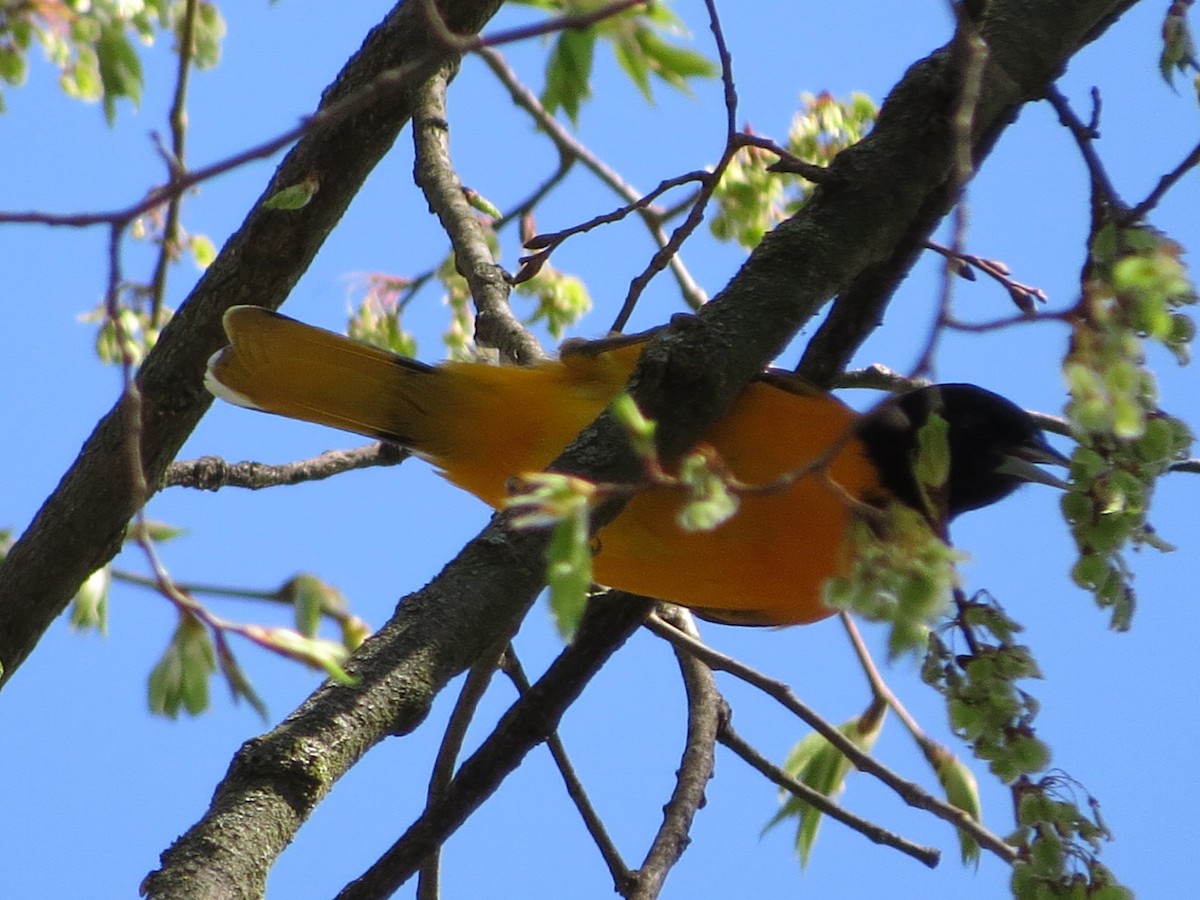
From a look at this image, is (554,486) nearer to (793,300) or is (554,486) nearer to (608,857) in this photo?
(793,300)

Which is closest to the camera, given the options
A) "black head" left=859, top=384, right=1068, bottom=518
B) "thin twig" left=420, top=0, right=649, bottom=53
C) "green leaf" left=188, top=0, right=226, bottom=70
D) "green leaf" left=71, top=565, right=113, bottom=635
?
"thin twig" left=420, top=0, right=649, bottom=53

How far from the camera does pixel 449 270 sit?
425 centimetres

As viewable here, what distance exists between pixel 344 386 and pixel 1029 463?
1.54 meters

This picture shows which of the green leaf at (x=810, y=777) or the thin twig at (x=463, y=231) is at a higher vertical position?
the thin twig at (x=463, y=231)

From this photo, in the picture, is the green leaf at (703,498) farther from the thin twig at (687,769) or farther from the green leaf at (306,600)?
the thin twig at (687,769)

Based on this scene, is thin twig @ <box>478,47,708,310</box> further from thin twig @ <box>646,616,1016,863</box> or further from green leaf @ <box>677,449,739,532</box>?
green leaf @ <box>677,449,739,532</box>

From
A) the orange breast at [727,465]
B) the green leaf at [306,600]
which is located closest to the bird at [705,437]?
the orange breast at [727,465]

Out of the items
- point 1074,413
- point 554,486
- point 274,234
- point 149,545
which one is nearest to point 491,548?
point 149,545

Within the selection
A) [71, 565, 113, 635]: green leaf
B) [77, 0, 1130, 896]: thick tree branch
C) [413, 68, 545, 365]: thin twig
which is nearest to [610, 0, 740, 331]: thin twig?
[77, 0, 1130, 896]: thick tree branch

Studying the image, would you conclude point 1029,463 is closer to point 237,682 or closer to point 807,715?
point 807,715

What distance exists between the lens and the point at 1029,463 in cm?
322

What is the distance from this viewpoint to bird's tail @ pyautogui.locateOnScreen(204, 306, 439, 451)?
3043 millimetres

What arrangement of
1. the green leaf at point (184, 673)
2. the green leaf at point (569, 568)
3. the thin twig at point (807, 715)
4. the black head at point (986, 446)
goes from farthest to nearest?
the black head at point (986, 446)
the thin twig at point (807, 715)
the green leaf at point (184, 673)
the green leaf at point (569, 568)

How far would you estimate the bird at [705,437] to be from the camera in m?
2.78
